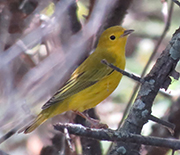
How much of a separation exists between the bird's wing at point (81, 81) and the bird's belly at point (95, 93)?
0.12 ft

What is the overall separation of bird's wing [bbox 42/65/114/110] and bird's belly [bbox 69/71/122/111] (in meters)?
0.04

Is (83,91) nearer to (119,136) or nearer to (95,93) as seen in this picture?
(95,93)

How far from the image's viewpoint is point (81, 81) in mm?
2666

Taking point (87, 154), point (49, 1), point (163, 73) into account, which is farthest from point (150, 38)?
point (163, 73)

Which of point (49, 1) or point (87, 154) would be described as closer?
point (87, 154)

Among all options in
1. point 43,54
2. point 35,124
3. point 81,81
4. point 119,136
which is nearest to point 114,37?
point 81,81

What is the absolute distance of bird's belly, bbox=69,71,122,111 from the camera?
256 cm

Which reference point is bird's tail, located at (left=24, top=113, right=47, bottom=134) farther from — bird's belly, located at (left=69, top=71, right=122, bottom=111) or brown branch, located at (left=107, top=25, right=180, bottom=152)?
brown branch, located at (left=107, top=25, right=180, bottom=152)

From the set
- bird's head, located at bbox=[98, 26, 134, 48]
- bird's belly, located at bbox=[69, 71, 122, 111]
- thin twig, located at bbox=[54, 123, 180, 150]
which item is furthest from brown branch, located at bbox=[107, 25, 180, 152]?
bird's head, located at bbox=[98, 26, 134, 48]

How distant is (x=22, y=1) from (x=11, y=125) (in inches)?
57.4

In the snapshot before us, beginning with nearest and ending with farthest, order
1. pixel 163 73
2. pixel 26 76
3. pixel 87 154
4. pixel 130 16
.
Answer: pixel 163 73, pixel 87 154, pixel 26 76, pixel 130 16

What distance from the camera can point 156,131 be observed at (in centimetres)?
290

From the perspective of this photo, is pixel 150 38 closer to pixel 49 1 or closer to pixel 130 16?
pixel 130 16

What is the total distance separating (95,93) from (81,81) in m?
0.19
